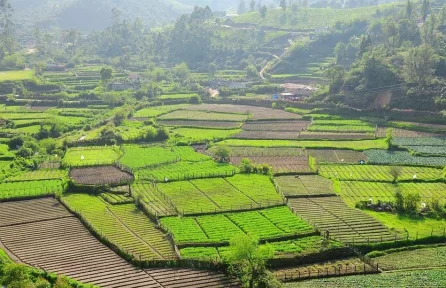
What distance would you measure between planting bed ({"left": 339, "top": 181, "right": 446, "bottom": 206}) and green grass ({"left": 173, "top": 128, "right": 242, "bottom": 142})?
30412 millimetres

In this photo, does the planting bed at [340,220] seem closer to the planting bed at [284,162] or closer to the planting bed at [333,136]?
the planting bed at [284,162]

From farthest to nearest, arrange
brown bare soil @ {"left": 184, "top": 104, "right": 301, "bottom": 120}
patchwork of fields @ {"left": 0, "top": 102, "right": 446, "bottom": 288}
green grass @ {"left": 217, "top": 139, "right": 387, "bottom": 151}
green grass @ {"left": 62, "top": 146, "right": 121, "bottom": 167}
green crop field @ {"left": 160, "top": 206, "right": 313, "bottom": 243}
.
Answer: brown bare soil @ {"left": 184, "top": 104, "right": 301, "bottom": 120} → green grass @ {"left": 217, "top": 139, "right": 387, "bottom": 151} → green grass @ {"left": 62, "top": 146, "right": 121, "bottom": 167} → green crop field @ {"left": 160, "top": 206, "right": 313, "bottom": 243} → patchwork of fields @ {"left": 0, "top": 102, "right": 446, "bottom": 288}

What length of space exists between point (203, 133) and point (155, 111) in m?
22.6

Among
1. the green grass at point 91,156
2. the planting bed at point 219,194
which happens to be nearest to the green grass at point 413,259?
the planting bed at point 219,194

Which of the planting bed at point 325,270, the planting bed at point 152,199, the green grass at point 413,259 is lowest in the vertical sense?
the planting bed at point 325,270

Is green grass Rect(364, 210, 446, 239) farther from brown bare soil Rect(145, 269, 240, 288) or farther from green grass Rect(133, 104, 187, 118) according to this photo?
green grass Rect(133, 104, 187, 118)

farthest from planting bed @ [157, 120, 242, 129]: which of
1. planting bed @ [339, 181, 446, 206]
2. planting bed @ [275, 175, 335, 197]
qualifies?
planting bed @ [339, 181, 446, 206]

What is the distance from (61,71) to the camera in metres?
→ 171

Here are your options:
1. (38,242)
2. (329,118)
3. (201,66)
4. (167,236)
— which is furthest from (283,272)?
(201,66)

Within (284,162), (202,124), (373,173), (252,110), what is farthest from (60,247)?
(252,110)

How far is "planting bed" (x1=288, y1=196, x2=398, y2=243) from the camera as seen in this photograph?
54156 mm

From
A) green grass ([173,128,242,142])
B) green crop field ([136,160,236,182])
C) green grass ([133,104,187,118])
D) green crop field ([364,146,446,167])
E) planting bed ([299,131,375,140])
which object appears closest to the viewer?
green crop field ([136,160,236,182])

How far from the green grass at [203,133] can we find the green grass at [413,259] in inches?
1858

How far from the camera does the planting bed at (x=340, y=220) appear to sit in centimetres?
5416
